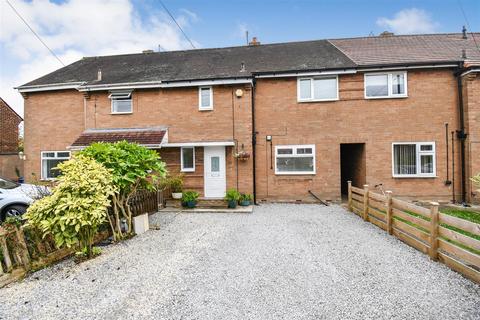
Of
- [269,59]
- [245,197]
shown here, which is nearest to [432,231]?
[245,197]

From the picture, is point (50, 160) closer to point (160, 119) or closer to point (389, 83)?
point (160, 119)

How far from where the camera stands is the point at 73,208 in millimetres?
4605

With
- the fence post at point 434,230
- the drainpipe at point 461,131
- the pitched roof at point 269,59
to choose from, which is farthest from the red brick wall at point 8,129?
the drainpipe at point 461,131

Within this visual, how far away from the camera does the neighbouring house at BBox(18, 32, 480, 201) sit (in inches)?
404

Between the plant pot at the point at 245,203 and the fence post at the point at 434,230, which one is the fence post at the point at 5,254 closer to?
the plant pot at the point at 245,203

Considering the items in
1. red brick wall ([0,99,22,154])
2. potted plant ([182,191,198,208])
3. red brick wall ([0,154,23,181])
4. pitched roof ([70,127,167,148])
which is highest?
red brick wall ([0,99,22,154])

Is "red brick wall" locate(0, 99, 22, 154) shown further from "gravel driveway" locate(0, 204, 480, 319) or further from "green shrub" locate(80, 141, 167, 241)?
"gravel driveway" locate(0, 204, 480, 319)

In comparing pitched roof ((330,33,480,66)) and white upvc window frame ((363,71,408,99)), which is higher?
pitched roof ((330,33,480,66))

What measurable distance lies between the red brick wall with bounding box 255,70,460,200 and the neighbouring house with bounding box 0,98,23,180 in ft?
56.7

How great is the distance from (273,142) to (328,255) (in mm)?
6594

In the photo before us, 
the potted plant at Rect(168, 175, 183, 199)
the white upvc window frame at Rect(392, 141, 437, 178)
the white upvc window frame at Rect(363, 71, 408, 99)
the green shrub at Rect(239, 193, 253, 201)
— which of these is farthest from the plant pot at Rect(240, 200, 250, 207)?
the white upvc window frame at Rect(363, 71, 408, 99)

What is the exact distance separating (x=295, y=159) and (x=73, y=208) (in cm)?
857

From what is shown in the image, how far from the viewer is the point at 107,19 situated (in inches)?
409

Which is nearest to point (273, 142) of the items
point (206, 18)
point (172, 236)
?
point (172, 236)
